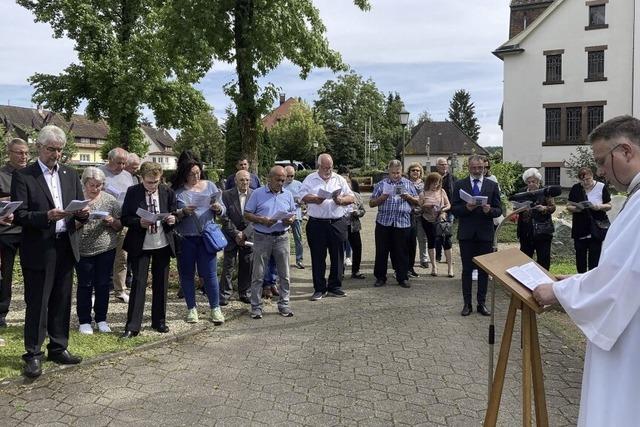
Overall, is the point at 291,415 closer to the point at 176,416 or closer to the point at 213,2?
the point at 176,416

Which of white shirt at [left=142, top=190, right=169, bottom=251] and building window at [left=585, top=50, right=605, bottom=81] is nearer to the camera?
white shirt at [left=142, top=190, right=169, bottom=251]

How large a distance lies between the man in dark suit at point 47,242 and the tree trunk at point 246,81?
6.33 m

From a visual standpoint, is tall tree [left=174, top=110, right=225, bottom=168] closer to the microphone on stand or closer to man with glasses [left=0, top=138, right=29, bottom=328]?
man with glasses [left=0, top=138, right=29, bottom=328]

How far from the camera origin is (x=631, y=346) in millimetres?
2723

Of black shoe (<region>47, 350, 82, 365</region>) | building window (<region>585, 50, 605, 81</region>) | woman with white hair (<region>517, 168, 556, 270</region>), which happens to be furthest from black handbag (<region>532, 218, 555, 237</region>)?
building window (<region>585, 50, 605, 81</region>)

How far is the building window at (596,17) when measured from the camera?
106ft

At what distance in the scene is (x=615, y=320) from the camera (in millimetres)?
2703

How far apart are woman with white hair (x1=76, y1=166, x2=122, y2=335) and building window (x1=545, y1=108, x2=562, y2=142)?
3167cm

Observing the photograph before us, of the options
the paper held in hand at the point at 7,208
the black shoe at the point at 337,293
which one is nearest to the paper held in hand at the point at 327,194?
the black shoe at the point at 337,293

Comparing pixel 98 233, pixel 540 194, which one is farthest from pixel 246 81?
pixel 540 194

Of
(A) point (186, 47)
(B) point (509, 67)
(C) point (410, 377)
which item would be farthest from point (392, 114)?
(C) point (410, 377)

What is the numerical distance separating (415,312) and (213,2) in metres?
6.95

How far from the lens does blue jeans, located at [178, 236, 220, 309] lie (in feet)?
22.6

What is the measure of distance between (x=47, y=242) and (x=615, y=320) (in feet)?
15.0
